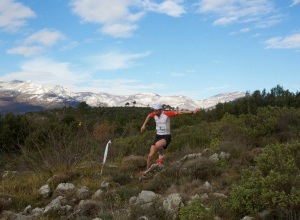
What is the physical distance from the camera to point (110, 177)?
27.4ft

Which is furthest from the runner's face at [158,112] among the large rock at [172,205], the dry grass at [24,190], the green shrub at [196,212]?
the green shrub at [196,212]

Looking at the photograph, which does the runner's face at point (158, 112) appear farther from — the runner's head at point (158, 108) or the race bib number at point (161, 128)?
the race bib number at point (161, 128)

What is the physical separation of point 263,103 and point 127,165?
59.9ft

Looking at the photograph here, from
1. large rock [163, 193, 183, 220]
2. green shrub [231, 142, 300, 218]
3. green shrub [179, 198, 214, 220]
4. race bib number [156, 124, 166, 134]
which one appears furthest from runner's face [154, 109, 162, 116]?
green shrub [179, 198, 214, 220]

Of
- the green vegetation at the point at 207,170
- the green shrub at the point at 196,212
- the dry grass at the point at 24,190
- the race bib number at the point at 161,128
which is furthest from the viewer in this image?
the race bib number at the point at 161,128

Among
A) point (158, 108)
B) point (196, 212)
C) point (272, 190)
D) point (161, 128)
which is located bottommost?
point (196, 212)

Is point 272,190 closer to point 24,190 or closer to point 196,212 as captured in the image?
point 196,212

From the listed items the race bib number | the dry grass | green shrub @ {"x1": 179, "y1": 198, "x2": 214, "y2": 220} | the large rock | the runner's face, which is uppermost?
the runner's face

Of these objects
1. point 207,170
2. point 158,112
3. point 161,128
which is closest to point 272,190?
point 207,170

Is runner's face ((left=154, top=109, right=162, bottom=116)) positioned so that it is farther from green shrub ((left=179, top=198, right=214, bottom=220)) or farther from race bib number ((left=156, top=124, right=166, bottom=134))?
green shrub ((left=179, top=198, right=214, bottom=220))

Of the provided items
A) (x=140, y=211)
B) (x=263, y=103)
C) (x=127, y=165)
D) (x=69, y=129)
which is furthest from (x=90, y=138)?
(x=263, y=103)

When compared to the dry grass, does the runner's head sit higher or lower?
higher

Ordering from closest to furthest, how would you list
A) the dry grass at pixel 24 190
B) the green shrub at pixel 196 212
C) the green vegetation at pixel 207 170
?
the green shrub at pixel 196 212
the green vegetation at pixel 207 170
the dry grass at pixel 24 190

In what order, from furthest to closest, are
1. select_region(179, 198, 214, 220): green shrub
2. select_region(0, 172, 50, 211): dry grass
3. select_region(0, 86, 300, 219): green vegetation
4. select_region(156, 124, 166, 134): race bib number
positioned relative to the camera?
select_region(156, 124, 166, 134): race bib number
select_region(0, 172, 50, 211): dry grass
select_region(0, 86, 300, 219): green vegetation
select_region(179, 198, 214, 220): green shrub
